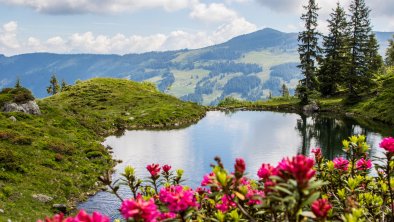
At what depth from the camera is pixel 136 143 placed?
53.0 m

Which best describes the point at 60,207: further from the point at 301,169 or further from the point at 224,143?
the point at 224,143

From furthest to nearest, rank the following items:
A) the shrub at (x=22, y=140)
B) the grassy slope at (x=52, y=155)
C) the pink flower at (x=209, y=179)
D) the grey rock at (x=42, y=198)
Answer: the shrub at (x=22, y=140)
the grey rock at (x=42, y=198)
the grassy slope at (x=52, y=155)
the pink flower at (x=209, y=179)

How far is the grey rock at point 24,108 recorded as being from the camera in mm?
46750

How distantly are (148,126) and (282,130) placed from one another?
2372 cm

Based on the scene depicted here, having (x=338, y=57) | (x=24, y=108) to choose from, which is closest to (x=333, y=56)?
(x=338, y=57)

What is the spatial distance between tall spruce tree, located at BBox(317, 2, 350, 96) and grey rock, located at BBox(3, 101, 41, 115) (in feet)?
238

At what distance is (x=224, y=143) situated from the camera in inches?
2103

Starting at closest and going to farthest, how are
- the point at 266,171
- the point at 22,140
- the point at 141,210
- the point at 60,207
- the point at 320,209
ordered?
1. the point at 141,210
2. the point at 320,209
3. the point at 266,171
4. the point at 60,207
5. the point at 22,140

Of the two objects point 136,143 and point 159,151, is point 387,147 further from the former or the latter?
point 136,143

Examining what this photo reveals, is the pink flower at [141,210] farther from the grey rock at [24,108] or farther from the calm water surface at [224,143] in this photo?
the grey rock at [24,108]

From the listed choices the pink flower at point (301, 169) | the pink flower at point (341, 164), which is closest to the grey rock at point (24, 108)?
the pink flower at point (341, 164)

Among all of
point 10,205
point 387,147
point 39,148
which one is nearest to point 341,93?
point 39,148

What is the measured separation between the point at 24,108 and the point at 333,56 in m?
78.5

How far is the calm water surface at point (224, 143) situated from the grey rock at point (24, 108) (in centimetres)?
977
